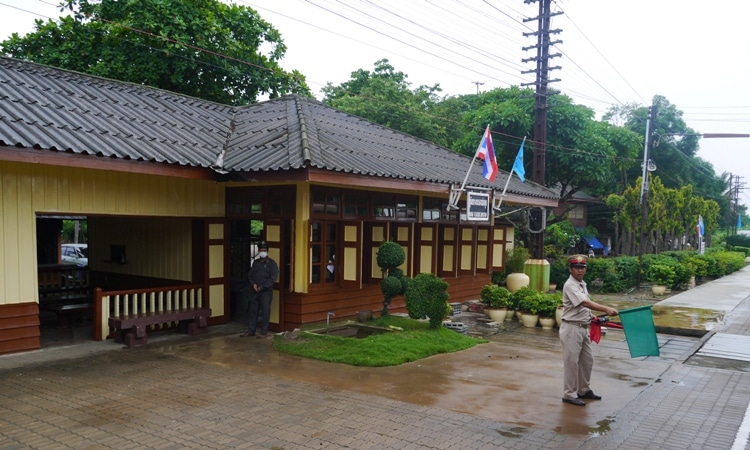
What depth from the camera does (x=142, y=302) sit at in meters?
10.2

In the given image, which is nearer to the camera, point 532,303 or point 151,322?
point 151,322

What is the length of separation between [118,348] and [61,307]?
2.39 meters

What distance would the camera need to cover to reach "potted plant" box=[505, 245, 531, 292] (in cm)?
1767

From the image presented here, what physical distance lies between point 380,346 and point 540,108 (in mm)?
13172

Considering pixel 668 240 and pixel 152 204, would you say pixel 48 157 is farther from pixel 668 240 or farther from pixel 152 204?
pixel 668 240

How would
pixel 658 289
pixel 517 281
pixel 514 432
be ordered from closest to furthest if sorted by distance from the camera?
pixel 514 432
pixel 517 281
pixel 658 289

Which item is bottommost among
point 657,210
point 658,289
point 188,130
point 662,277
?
point 658,289

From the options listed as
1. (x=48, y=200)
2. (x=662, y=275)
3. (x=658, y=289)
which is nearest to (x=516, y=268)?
(x=658, y=289)

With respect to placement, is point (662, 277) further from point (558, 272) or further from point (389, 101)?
point (389, 101)

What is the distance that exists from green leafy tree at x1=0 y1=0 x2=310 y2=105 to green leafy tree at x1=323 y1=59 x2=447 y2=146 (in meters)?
8.83

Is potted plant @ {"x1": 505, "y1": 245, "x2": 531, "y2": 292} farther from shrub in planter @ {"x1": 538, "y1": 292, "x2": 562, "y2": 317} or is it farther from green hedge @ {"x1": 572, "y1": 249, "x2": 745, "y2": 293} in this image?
shrub in planter @ {"x1": 538, "y1": 292, "x2": 562, "y2": 317}

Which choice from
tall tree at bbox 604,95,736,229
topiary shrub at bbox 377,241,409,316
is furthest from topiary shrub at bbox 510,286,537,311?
tall tree at bbox 604,95,736,229

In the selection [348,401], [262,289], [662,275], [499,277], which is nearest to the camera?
[348,401]

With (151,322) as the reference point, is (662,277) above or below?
below
